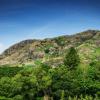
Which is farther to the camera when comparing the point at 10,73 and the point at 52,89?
the point at 10,73

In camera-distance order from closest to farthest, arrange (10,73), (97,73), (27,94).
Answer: (27,94) < (97,73) < (10,73)

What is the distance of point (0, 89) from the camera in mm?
130875

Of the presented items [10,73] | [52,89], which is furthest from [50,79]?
[10,73]

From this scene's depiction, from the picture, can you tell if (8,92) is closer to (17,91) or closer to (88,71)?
(17,91)

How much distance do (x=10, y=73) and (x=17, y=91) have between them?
44.2 metres

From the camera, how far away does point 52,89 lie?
134 metres

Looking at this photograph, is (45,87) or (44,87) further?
(45,87)

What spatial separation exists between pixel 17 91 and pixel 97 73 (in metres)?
36.0

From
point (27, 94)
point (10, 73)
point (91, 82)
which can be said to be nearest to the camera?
point (27, 94)

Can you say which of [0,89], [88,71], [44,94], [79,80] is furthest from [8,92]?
[88,71]

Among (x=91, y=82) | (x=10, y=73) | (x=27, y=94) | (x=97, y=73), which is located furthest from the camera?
(x=10, y=73)

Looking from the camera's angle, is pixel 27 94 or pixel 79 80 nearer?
pixel 27 94

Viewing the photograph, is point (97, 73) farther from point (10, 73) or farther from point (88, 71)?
point (10, 73)

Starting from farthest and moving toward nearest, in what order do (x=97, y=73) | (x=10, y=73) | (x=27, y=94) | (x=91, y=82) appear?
(x=10, y=73)
(x=97, y=73)
(x=91, y=82)
(x=27, y=94)
